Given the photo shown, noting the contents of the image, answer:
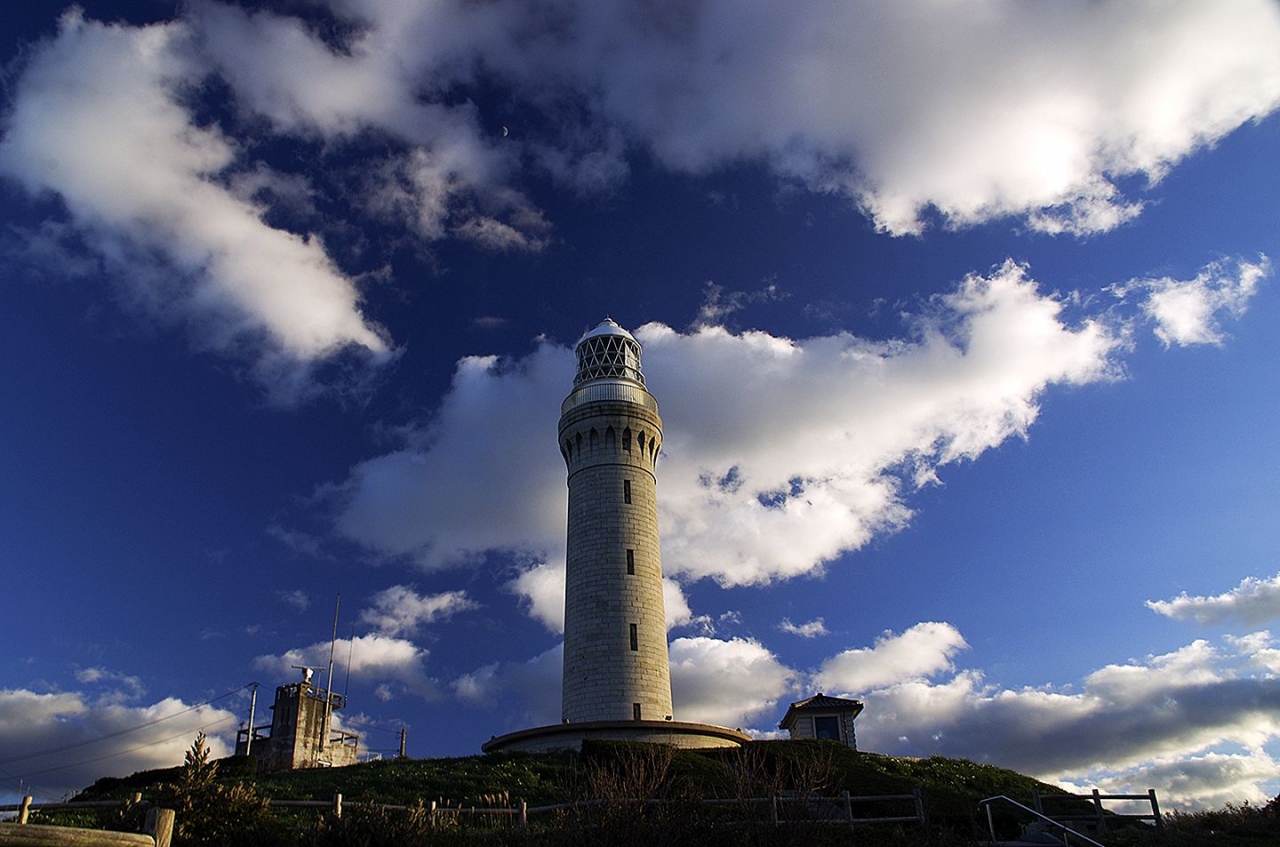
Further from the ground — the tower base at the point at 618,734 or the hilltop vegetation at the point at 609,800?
the tower base at the point at 618,734

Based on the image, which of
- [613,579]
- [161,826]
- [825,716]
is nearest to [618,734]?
[613,579]

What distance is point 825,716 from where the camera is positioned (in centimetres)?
4334

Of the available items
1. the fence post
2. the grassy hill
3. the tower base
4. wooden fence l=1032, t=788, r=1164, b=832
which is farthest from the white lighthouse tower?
the fence post

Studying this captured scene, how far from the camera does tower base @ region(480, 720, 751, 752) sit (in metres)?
37.8

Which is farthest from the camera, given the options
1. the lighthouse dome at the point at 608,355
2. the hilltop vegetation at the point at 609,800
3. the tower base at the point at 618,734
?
the lighthouse dome at the point at 608,355

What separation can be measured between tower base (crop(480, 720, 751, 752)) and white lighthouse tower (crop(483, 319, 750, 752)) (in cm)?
4

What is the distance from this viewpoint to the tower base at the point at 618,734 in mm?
37750

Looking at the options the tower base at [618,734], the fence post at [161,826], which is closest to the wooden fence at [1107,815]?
the tower base at [618,734]

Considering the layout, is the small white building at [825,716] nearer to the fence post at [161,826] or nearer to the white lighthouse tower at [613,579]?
the white lighthouse tower at [613,579]

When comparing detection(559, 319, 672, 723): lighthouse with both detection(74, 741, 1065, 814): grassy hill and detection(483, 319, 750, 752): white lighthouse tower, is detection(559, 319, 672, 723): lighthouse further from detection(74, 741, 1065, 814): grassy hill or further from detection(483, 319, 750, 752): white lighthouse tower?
detection(74, 741, 1065, 814): grassy hill

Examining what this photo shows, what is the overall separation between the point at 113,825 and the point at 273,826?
2225mm

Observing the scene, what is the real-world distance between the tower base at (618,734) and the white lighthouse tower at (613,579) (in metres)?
0.04

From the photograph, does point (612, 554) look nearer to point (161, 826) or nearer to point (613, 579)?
point (613, 579)

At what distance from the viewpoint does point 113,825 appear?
13.4 m
